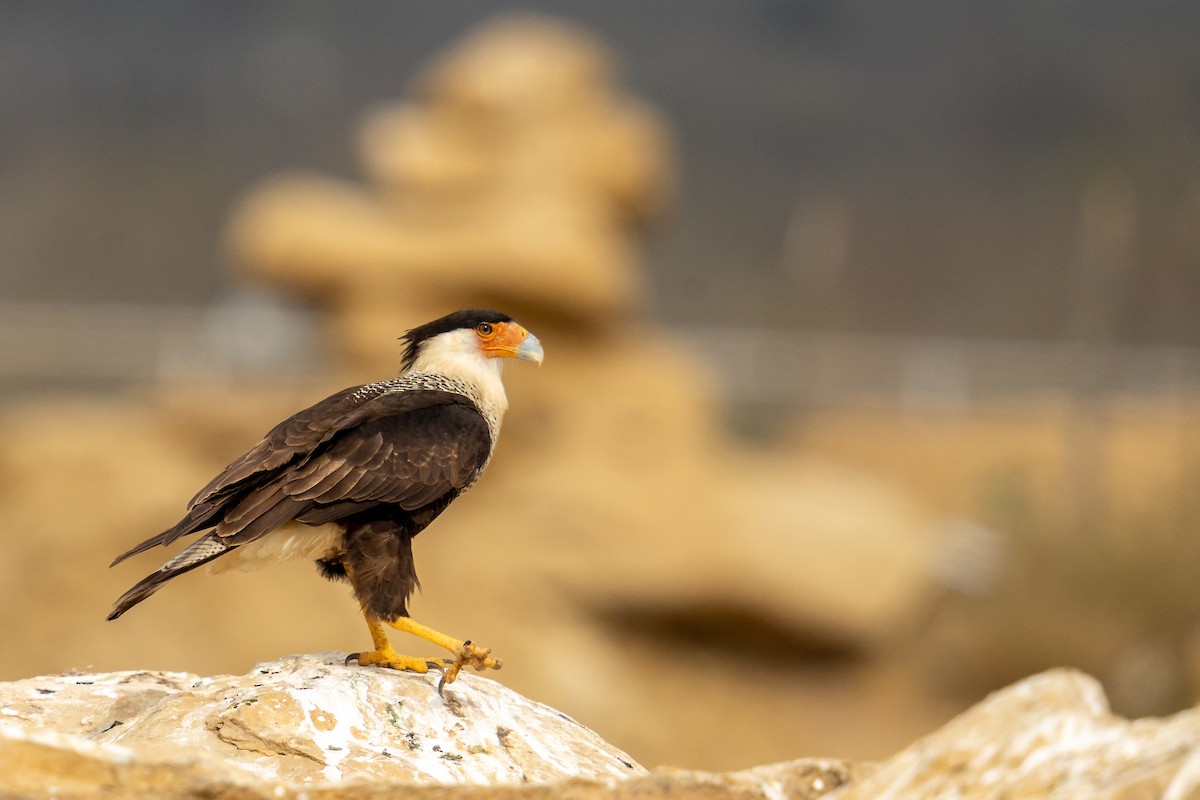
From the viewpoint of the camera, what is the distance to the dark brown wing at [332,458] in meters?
4.96

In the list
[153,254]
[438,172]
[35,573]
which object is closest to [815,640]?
[438,172]

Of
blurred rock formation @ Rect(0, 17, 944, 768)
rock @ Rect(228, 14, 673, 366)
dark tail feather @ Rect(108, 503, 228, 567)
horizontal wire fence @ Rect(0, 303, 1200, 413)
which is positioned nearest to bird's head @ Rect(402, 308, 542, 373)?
dark tail feather @ Rect(108, 503, 228, 567)

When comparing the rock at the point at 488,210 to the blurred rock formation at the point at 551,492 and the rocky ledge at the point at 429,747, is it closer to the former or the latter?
the blurred rock formation at the point at 551,492

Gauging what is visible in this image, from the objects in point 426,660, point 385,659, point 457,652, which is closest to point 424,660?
point 426,660

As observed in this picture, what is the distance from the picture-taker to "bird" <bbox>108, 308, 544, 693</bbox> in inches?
195

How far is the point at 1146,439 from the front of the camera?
30266 millimetres

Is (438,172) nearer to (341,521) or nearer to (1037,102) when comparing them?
(341,521)

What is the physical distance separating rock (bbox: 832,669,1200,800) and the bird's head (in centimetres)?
223

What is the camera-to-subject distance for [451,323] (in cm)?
573

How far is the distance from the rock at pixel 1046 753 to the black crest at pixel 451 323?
2.36 m

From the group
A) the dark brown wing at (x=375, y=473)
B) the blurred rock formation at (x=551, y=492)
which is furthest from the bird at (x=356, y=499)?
the blurred rock formation at (x=551, y=492)

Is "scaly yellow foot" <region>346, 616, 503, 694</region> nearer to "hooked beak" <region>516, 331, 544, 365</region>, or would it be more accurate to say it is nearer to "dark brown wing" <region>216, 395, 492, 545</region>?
"dark brown wing" <region>216, 395, 492, 545</region>

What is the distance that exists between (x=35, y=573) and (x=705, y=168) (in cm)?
5524

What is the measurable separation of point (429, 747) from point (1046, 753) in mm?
1926
